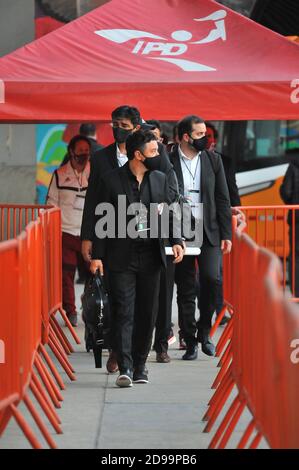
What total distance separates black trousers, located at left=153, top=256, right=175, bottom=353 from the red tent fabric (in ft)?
5.09

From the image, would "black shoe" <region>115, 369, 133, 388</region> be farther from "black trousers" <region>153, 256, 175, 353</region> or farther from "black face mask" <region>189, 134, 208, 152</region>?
"black face mask" <region>189, 134, 208, 152</region>

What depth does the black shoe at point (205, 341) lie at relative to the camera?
10570 millimetres

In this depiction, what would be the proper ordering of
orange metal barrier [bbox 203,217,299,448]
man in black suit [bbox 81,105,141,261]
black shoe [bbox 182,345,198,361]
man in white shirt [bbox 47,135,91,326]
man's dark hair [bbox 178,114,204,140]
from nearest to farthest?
orange metal barrier [bbox 203,217,299,448]
man in black suit [bbox 81,105,141,261]
man's dark hair [bbox 178,114,204,140]
black shoe [bbox 182,345,198,361]
man in white shirt [bbox 47,135,91,326]

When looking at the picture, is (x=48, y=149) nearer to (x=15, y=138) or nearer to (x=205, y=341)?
(x=15, y=138)

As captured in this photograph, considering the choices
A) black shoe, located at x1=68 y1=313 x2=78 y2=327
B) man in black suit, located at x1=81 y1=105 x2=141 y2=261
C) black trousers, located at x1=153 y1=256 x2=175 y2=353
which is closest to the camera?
man in black suit, located at x1=81 y1=105 x2=141 y2=261

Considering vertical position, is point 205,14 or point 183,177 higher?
point 205,14

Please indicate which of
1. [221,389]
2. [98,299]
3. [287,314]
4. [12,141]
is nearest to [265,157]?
[12,141]

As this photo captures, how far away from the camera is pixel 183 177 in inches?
411

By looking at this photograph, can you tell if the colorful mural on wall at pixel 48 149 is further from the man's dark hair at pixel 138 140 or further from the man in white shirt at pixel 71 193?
the man's dark hair at pixel 138 140

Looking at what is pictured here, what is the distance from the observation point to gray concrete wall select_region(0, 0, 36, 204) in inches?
639

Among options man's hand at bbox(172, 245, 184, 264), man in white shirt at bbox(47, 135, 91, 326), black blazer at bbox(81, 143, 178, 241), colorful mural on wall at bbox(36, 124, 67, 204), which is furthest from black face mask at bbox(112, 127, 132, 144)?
colorful mural on wall at bbox(36, 124, 67, 204)
